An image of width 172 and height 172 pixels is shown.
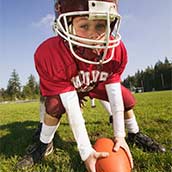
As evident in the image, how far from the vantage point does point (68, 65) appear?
247 cm

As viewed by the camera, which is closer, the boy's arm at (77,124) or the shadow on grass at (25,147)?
the boy's arm at (77,124)

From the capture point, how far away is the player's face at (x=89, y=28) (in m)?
2.29

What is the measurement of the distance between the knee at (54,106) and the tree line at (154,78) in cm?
5834

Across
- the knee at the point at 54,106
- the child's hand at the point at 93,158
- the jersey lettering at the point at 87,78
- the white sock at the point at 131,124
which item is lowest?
the child's hand at the point at 93,158

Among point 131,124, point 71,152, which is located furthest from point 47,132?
point 131,124

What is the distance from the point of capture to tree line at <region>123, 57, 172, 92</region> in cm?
6250

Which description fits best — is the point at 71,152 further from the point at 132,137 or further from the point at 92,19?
the point at 92,19

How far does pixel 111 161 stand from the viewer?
2137 mm

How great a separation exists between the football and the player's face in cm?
84

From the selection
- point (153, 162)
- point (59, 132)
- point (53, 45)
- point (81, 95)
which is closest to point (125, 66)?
point (81, 95)

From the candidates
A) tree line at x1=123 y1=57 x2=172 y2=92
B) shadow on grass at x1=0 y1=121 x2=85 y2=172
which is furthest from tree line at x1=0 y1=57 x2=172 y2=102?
shadow on grass at x1=0 y1=121 x2=85 y2=172

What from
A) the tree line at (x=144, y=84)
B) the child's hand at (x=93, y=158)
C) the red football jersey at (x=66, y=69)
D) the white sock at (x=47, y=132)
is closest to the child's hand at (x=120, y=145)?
the child's hand at (x=93, y=158)

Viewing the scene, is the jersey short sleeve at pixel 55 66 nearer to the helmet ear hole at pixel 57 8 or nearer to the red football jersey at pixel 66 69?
the red football jersey at pixel 66 69

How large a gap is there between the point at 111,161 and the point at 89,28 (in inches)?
40.6
